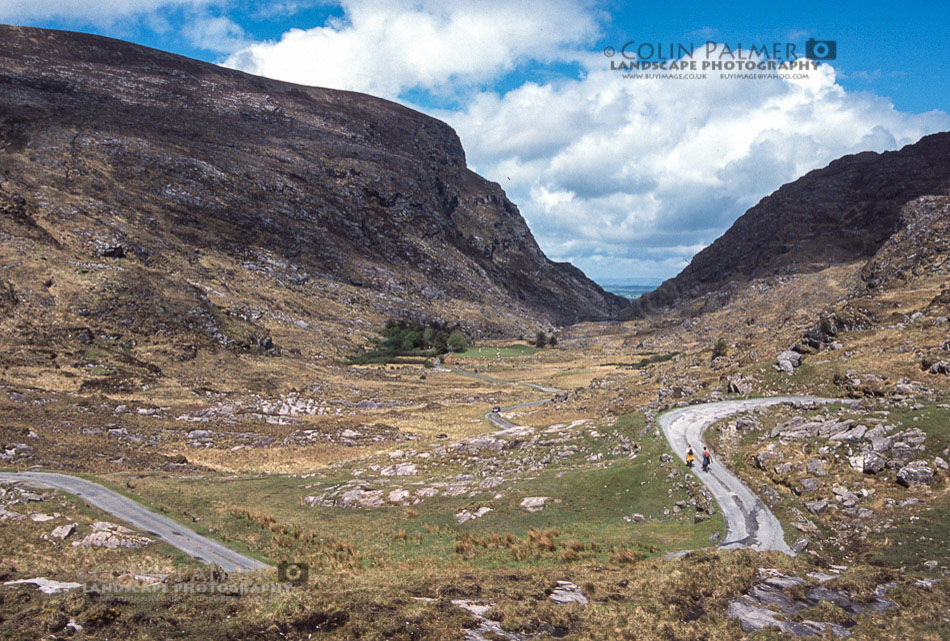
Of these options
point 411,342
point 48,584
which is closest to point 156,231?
point 411,342

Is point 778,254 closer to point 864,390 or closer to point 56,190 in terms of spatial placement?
point 864,390

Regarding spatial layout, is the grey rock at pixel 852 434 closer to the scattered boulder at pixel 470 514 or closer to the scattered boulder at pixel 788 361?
the scattered boulder at pixel 788 361

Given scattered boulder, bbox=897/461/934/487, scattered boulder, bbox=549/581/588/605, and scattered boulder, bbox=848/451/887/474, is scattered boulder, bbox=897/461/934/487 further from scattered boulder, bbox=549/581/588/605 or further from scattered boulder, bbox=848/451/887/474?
scattered boulder, bbox=549/581/588/605

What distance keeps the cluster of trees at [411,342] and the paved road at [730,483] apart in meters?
94.1

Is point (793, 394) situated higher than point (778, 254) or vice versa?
point (778, 254)

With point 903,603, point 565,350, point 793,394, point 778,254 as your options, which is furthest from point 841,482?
point 778,254

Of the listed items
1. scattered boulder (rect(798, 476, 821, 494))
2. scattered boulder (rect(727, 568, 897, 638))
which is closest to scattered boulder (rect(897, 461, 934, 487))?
scattered boulder (rect(798, 476, 821, 494))

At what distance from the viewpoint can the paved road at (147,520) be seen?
24938 millimetres

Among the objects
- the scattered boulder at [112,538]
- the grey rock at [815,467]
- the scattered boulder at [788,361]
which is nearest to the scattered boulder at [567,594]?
the grey rock at [815,467]

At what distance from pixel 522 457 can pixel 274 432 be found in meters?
33.8

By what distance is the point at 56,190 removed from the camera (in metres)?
122

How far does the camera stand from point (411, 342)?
146m

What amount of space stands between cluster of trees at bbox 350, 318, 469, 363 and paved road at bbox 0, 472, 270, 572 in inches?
3479

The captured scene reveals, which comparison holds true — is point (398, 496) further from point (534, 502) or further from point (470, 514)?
point (534, 502)
